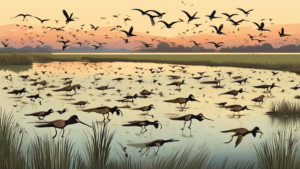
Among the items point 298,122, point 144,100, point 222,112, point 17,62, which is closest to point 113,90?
point 144,100

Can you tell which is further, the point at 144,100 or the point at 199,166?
the point at 144,100

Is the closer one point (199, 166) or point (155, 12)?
point (199, 166)

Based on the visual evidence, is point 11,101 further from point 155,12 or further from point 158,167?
point 158,167

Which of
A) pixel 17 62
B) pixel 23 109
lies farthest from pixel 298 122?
pixel 17 62

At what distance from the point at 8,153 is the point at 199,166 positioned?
3.57 metres

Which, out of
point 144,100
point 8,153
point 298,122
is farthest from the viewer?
point 144,100

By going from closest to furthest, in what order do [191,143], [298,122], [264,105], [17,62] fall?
[191,143] < [298,122] < [264,105] < [17,62]

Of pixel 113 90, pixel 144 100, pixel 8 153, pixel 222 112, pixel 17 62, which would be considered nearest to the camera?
pixel 8 153

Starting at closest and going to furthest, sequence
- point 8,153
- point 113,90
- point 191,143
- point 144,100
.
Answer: point 8,153 → point 191,143 → point 144,100 → point 113,90

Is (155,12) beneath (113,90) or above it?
above

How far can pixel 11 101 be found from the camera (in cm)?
1442

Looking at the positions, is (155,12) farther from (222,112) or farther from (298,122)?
(298,122)

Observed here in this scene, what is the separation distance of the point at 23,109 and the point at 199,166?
903 cm

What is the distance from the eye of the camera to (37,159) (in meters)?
5.52
